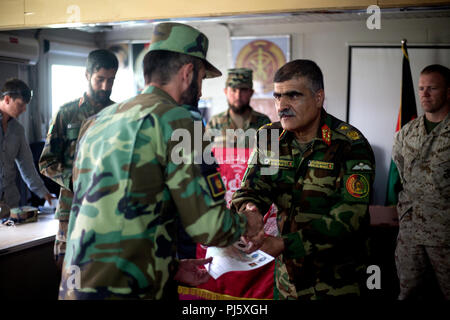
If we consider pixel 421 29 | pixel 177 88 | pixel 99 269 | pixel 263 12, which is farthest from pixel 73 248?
pixel 421 29

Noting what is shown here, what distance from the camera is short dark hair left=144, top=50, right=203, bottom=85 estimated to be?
1.52 m

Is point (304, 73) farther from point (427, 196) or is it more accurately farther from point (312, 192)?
point (427, 196)

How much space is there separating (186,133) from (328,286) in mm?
1063

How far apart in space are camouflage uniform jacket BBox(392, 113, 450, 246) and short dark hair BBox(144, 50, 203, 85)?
2.13m

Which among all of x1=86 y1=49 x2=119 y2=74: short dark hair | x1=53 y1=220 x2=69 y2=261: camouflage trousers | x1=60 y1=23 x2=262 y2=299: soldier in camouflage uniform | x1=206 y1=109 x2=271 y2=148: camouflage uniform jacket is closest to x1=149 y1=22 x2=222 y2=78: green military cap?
x1=60 y1=23 x2=262 y2=299: soldier in camouflage uniform

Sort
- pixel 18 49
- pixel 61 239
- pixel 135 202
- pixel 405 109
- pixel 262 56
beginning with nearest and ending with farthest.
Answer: pixel 135 202 < pixel 61 239 < pixel 405 109 < pixel 18 49 < pixel 262 56

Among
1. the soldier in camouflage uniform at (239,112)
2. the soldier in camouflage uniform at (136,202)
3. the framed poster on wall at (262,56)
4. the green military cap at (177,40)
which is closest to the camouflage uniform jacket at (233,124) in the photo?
the soldier in camouflage uniform at (239,112)

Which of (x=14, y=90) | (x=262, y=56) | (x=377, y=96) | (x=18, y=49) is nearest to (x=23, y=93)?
(x=14, y=90)

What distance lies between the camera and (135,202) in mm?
1335

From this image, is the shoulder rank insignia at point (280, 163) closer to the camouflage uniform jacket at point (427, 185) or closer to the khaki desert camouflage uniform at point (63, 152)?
the khaki desert camouflage uniform at point (63, 152)

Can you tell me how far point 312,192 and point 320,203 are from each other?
64mm

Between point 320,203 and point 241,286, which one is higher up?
point 320,203

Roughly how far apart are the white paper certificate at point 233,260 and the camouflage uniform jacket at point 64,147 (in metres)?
1.11

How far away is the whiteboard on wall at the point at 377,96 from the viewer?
5.69 metres
